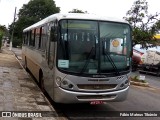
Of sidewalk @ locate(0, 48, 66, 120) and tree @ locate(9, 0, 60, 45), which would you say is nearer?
sidewalk @ locate(0, 48, 66, 120)

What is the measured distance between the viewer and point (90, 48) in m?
9.41

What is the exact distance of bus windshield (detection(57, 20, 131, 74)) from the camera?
9.25 m

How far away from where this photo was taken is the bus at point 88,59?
9.18 metres

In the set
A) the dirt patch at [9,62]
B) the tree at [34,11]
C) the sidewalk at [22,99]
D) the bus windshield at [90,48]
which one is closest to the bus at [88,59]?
the bus windshield at [90,48]

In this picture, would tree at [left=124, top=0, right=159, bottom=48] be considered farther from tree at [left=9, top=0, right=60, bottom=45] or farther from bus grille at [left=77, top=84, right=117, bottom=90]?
tree at [left=9, top=0, right=60, bottom=45]

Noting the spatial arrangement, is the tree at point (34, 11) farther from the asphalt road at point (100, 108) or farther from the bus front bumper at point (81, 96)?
the bus front bumper at point (81, 96)

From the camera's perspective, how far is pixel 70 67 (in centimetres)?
918

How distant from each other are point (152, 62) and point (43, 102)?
2431 cm

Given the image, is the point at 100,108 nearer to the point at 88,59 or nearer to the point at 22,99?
the point at 88,59

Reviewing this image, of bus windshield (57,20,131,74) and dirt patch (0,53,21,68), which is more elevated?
bus windshield (57,20,131,74)

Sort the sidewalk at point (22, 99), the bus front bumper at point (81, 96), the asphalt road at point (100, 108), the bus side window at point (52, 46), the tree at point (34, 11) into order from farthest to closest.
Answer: the tree at point (34, 11)
the bus side window at point (52, 46)
the asphalt road at point (100, 108)
the bus front bumper at point (81, 96)
the sidewalk at point (22, 99)

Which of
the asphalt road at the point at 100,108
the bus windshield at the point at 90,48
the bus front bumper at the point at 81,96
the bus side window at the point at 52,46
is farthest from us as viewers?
the bus side window at the point at 52,46

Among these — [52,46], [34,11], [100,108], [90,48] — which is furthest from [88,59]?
[34,11]

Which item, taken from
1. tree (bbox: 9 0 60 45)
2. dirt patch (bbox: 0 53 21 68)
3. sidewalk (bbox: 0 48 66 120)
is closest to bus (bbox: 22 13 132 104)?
sidewalk (bbox: 0 48 66 120)
